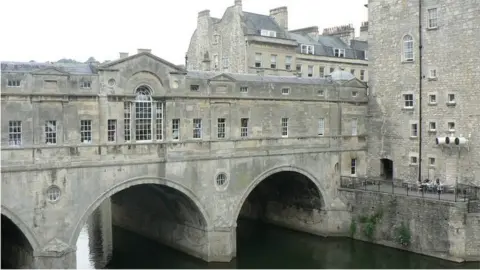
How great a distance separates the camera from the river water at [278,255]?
2809cm

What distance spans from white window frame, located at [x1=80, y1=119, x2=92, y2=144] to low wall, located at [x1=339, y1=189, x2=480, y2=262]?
16488mm

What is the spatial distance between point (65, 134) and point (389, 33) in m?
21.2

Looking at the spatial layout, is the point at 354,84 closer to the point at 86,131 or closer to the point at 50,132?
the point at 86,131

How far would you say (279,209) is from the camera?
37.1 metres

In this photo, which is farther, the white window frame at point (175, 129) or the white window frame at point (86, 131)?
the white window frame at point (175, 129)

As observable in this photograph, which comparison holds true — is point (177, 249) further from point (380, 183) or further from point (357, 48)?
point (357, 48)

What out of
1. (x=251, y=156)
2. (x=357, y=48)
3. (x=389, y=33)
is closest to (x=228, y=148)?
(x=251, y=156)

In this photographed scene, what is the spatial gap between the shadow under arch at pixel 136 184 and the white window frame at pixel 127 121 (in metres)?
1.99

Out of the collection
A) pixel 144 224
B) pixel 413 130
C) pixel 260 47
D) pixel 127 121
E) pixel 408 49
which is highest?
pixel 260 47

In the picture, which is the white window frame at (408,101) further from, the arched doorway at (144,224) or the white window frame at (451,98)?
the arched doorway at (144,224)

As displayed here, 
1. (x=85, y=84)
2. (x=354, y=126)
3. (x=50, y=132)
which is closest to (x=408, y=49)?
(x=354, y=126)

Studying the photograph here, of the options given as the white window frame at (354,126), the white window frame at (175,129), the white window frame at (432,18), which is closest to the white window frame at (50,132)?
the white window frame at (175,129)

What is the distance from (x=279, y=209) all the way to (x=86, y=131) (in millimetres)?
17067

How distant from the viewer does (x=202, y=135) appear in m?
27.5
